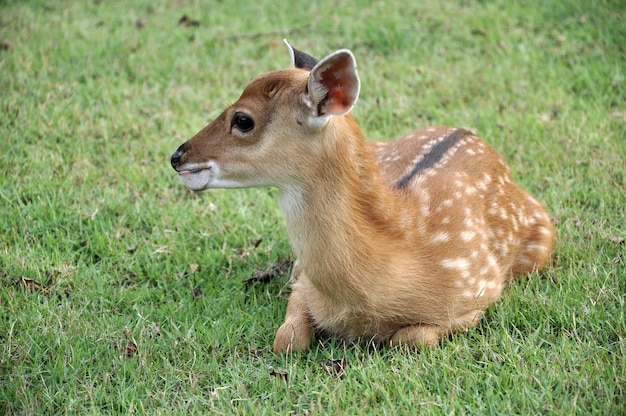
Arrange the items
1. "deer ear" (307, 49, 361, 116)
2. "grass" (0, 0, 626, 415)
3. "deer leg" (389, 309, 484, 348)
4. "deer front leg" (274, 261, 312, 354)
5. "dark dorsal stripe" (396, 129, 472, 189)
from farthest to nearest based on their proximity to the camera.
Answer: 1. "dark dorsal stripe" (396, 129, 472, 189)
2. "deer front leg" (274, 261, 312, 354)
3. "deer leg" (389, 309, 484, 348)
4. "grass" (0, 0, 626, 415)
5. "deer ear" (307, 49, 361, 116)

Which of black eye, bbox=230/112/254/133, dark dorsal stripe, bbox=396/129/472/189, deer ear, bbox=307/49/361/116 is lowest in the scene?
dark dorsal stripe, bbox=396/129/472/189

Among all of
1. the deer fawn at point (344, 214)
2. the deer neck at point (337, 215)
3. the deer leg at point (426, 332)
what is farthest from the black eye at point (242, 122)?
the deer leg at point (426, 332)

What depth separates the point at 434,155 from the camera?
4688 millimetres

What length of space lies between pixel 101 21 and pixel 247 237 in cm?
369

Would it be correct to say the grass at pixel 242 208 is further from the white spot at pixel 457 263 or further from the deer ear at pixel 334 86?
the deer ear at pixel 334 86

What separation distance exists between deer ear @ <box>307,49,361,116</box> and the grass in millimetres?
1144

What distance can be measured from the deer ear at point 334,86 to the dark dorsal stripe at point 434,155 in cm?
86

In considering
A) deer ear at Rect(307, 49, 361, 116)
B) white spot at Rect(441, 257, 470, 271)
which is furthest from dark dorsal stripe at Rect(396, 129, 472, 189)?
A: deer ear at Rect(307, 49, 361, 116)

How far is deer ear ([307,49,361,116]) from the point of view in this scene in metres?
3.51

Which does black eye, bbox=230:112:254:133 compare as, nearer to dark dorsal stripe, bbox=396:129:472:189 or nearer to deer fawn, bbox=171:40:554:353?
deer fawn, bbox=171:40:554:353

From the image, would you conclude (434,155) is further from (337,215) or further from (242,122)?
(242,122)

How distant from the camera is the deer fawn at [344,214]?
3750 mm

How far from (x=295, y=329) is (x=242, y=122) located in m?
1.02

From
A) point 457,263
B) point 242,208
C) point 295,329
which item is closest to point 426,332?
point 457,263
